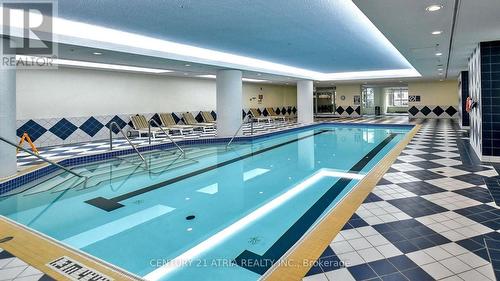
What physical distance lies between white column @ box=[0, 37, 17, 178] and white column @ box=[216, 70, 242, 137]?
216 inches

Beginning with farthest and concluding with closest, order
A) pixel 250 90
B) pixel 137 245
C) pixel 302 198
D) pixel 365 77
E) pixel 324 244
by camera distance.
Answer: pixel 250 90 → pixel 365 77 → pixel 302 198 → pixel 137 245 → pixel 324 244

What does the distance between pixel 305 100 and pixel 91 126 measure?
31.2 feet

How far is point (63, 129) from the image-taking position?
9.06m

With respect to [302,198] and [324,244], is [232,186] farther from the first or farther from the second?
[324,244]

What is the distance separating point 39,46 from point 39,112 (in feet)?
12.1

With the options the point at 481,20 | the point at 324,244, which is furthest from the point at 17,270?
the point at 481,20

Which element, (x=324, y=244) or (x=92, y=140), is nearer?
(x=324, y=244)

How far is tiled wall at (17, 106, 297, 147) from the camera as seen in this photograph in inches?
329

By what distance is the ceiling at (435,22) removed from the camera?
3.46 metres

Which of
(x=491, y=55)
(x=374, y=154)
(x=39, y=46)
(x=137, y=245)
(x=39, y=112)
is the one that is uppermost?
(x=39, y=46)

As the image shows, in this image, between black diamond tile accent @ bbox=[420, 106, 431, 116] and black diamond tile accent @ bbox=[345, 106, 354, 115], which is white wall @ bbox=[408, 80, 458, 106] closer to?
black diamond tile accent @ bbox=[420, 106, 431, 116]

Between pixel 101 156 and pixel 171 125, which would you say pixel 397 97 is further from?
pixel 101 156

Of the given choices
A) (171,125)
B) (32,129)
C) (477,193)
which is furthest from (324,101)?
(477,193)

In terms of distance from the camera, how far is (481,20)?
160 inches
